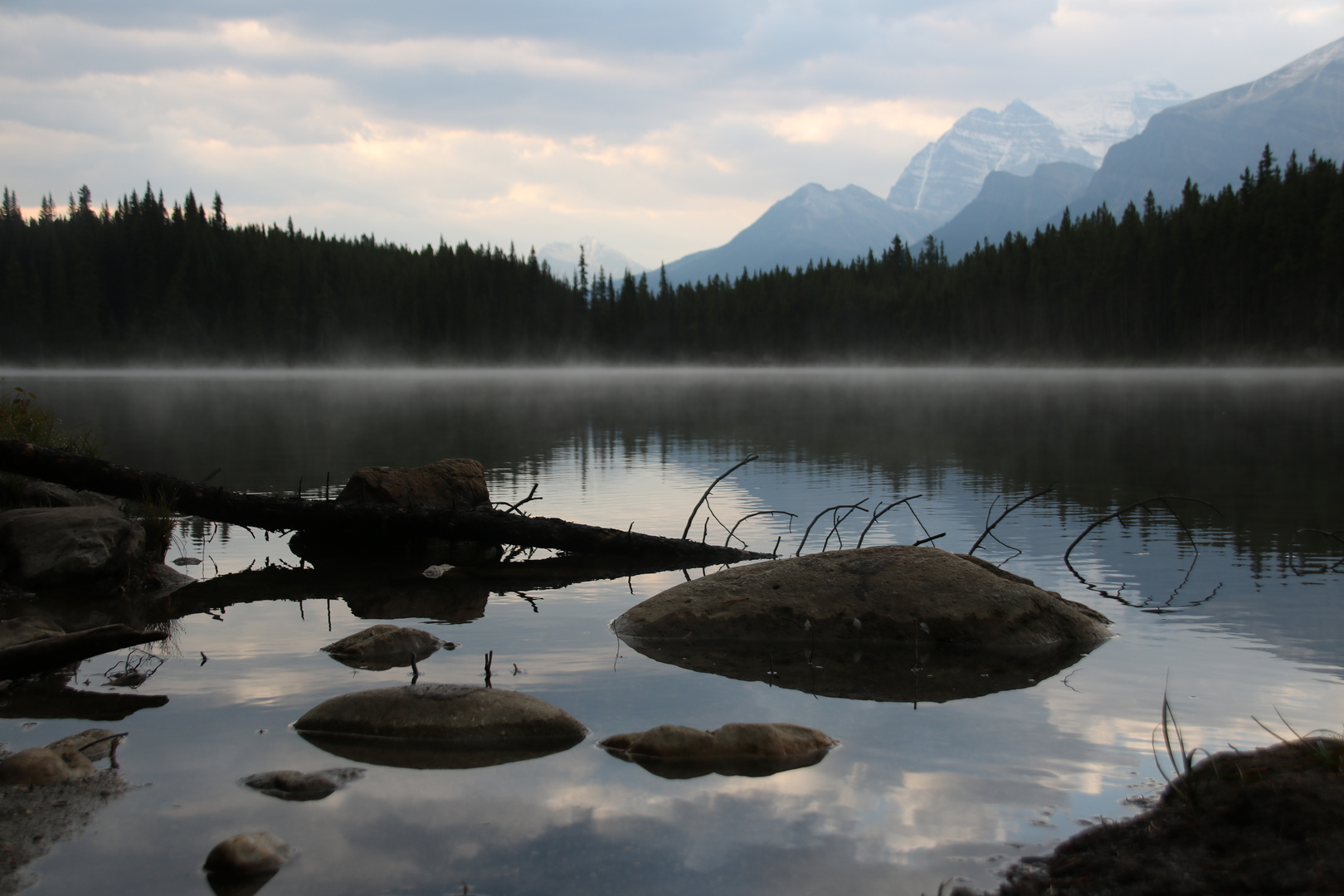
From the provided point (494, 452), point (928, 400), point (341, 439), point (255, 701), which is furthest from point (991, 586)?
point (928, 400)

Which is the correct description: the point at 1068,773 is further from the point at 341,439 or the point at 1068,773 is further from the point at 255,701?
the point at 341,439

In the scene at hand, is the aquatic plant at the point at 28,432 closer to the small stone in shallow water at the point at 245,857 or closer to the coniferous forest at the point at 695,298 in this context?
the small stone in shallow water at the point at 245,857

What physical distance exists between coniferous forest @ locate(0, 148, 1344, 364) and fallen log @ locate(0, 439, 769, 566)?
10704 centimetres

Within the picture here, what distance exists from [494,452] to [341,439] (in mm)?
6624

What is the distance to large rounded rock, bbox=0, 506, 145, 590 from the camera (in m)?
10.1

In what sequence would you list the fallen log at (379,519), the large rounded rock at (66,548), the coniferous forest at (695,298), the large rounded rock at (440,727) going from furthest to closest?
1. the coniferous forest at (695,298)
2. the fallen log at (379,519)
3. the large rounded rock at (66,548)
4. the large rounded rock at (440,727)

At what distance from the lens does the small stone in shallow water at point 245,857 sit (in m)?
4.13

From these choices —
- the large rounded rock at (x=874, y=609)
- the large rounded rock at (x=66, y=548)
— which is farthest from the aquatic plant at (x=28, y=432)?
A: the large rounded rock at (x=874, y=609)

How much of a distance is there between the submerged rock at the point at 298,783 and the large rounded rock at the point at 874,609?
11.3 feet

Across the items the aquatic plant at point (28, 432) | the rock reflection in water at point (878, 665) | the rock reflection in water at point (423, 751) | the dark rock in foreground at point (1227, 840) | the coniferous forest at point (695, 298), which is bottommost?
the rock reflection in water at point (878, 665)

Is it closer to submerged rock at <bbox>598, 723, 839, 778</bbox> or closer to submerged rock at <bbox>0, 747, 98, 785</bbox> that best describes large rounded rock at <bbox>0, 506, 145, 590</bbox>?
submerged rock at <bbox>0, 747, 98, 785</bbox>

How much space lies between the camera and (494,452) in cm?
2517

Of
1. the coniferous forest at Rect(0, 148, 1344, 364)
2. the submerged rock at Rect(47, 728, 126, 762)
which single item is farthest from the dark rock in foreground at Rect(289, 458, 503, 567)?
the coniferous forest at Rect(0, 148, 1344, 364)

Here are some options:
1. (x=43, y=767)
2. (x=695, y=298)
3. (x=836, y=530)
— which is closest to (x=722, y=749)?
(x=43, y=767)
